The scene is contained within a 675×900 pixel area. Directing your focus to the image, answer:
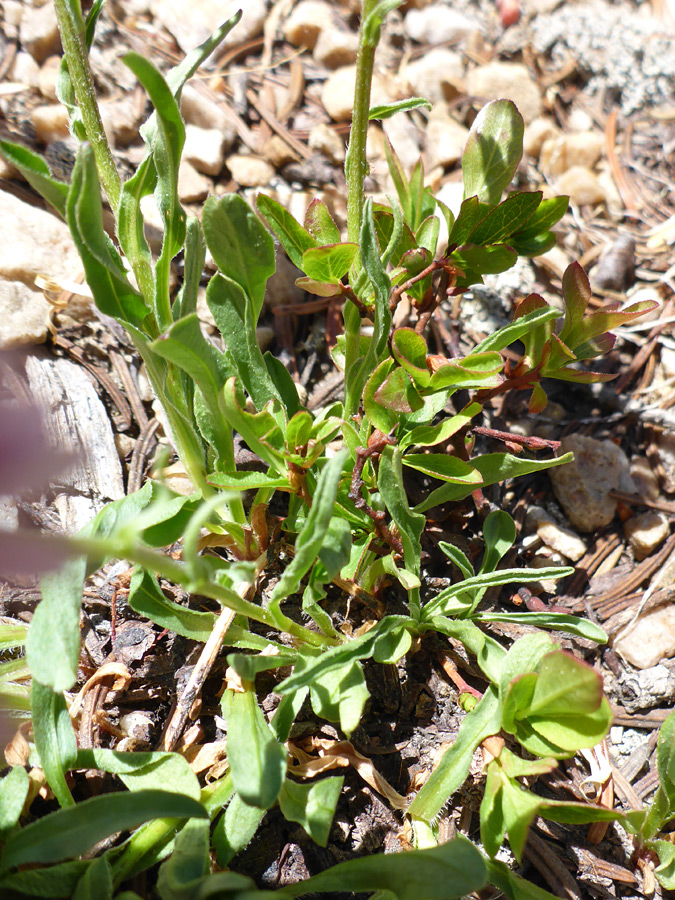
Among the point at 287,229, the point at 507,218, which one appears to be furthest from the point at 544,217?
the point at 287,229

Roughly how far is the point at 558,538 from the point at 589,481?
0.65 feet

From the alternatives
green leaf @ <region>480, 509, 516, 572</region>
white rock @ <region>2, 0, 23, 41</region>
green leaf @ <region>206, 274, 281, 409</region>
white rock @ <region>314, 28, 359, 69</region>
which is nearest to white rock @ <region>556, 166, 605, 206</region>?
white rock @ <region>314, 28, 359, 69</region>

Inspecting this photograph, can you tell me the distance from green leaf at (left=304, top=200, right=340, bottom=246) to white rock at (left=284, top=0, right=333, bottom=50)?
1.65 meters

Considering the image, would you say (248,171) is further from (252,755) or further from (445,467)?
(252,755)

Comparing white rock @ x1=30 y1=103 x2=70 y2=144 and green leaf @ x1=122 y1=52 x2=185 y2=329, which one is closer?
green leaf @ x1=122 y1=52 x2=185 y2=329

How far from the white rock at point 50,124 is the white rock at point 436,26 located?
1.58 meters

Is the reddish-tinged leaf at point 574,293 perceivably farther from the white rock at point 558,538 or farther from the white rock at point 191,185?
the white rock at point 191,185

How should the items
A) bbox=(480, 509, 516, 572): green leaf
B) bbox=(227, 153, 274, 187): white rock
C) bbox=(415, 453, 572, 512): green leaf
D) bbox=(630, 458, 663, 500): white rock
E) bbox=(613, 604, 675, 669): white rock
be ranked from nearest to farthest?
bbox=(415, 453, 572, 512): green leaf < bbox=(480, 509, 516, 572): green leaf < bbox=(613, 604, 675, 669): white rock < bbox=(630, 458, 663, 500): white rock < bbox=(227, 153, 274, 187): white rock

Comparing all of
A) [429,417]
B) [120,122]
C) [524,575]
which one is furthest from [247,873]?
[120,122]

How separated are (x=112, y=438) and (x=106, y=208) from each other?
0.78 meters

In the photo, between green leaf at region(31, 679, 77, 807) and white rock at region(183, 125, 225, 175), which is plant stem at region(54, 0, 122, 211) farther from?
green leaf at region(31, 679, 77, 807)

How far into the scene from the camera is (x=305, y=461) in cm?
141

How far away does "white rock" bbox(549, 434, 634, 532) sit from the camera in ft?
6.50

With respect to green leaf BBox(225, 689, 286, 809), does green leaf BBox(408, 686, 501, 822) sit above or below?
below
